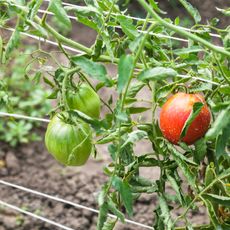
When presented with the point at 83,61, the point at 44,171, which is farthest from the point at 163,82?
the point at 44,171

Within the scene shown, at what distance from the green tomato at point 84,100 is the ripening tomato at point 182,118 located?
19cm

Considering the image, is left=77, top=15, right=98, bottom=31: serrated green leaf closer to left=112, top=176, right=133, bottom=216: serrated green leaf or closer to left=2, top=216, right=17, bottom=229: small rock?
left=112, top=176, right=133, bottom=216: serrated green leaf

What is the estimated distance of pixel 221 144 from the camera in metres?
0.77

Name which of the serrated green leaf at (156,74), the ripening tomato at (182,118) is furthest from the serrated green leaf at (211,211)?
the serrated green leaf at (156,74)

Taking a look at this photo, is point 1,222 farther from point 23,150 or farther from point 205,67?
point 205,67

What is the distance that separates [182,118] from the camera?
893 mm

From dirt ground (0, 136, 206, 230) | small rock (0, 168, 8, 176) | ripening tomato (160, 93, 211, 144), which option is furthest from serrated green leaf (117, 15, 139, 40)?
small rock (0, 168, 8, 176)

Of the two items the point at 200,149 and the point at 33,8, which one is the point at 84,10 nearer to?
the point at 33,8

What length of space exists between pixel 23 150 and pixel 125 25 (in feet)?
6.05

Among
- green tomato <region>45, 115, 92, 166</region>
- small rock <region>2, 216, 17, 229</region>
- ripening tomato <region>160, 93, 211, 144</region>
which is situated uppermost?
ripening tomato <region>160, 93, 211, 144</region>

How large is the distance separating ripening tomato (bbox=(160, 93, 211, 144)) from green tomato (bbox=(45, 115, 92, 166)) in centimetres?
18

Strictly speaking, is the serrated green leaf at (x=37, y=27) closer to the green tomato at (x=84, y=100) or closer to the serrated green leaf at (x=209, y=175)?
the green tomato at (x=84, y=100)

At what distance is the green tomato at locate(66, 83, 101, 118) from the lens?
3.45 feet

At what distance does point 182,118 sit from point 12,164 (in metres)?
1.76
